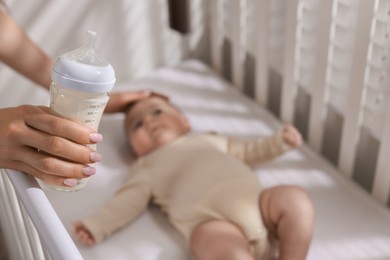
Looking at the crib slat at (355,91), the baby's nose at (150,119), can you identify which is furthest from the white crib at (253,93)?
the baby's nose at (150,119)

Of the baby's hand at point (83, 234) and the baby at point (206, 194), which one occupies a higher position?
the baby at point (206, 194)

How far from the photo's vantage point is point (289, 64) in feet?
4.19

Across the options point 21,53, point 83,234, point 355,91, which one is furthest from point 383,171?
point 21,53

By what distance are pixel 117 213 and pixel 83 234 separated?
0.25ft

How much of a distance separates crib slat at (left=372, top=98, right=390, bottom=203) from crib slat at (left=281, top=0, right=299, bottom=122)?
0.87 ft

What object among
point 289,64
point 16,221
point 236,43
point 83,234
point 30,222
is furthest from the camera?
point 236,43

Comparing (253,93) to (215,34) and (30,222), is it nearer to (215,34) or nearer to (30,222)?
(215,34)

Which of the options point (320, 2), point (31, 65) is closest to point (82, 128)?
point (31, 65)

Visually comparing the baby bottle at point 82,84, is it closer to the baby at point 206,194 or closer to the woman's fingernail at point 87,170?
the woman's fingernail at point 87,170

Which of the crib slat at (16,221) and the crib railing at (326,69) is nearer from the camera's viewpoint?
the crib slat at (16,221)

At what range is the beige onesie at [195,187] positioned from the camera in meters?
1.07

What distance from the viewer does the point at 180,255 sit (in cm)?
105

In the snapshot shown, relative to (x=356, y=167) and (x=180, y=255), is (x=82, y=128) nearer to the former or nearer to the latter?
(x=180, y=255)

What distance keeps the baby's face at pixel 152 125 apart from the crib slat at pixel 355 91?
33 cm
